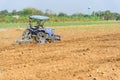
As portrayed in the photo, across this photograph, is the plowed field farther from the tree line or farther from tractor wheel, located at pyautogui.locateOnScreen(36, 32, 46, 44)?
the tree line

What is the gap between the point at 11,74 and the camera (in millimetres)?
12734

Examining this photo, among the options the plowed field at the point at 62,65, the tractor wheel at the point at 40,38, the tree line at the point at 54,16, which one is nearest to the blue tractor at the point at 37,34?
the tractor wheel at the point at 40,38

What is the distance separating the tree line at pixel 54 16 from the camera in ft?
263

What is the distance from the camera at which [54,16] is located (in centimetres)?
8888

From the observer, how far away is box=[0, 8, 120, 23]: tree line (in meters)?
80.2

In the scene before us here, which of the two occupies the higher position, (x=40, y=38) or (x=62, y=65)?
(x=62, y=65)

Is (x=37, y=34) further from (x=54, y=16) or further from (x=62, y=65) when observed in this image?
(x=54, y=16)

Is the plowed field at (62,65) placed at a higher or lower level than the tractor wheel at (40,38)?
higher

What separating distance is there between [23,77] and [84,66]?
8.01 feet

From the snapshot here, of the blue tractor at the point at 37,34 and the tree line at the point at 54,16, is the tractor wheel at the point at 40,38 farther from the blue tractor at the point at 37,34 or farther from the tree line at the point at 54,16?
the tree line at the point at 54,16

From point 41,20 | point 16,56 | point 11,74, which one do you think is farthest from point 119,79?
point 41,20

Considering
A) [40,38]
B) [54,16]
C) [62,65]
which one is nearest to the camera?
[62,65]

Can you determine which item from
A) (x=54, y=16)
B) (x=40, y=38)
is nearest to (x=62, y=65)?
(x=40, y=38)

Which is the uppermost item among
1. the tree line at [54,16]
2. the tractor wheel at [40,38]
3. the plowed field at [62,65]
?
the plowed field at [62,65]
